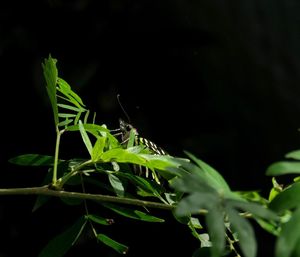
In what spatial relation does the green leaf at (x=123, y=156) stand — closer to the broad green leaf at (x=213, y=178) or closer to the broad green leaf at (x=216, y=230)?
the broad green leaf at (x=213, y=178)

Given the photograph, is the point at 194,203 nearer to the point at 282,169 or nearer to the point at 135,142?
the point at 282,169

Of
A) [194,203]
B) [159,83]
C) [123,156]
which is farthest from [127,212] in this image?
[159,83]

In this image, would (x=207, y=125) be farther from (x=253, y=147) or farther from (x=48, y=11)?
(x=48, y=11)

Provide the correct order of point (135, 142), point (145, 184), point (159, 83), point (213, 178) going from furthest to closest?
point (159, 83)
point (135, 142)
point (145, 184)
point (213, 178)

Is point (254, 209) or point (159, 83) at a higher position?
point (254, 209)

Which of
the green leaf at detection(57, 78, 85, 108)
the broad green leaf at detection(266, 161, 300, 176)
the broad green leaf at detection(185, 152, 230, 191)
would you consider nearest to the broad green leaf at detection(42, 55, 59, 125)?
the green leaf at detection(57, 78, 85, 108)

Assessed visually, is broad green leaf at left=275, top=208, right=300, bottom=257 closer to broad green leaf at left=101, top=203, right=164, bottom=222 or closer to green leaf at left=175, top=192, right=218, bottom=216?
green leaf at left=175, top=192, right=218, bottom=216
